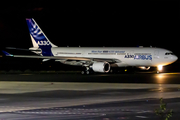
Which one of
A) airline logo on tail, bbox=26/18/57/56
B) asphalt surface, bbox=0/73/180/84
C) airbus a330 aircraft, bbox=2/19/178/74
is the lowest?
asphalt surface, bbox=0/73/180/84

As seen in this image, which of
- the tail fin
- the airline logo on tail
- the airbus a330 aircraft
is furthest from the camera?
the tail fin

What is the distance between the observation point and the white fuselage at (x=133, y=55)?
50.1 m

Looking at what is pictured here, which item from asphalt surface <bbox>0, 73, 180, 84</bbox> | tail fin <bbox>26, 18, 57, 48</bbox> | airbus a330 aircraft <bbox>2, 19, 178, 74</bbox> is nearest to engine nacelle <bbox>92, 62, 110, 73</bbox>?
airbus a330 aircraft <bbox>2, 19, 178, 74</bbox>

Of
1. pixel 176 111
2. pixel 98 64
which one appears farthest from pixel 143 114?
pixel 98 64

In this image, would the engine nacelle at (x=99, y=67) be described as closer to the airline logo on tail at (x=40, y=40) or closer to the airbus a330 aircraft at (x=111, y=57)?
the airbus a330 aircraft at (x=111, y=57)

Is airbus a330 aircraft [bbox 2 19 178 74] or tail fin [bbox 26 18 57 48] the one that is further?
tail fin [bbox 26 18 57 48]

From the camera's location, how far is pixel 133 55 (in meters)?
50.9

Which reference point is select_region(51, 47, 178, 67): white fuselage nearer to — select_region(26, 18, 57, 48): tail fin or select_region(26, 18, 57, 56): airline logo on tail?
select_region(26, 18, 57, 56): airline logo on tail

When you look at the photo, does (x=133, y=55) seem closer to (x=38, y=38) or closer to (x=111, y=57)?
(x=111, y=57)

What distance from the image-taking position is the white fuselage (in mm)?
50125

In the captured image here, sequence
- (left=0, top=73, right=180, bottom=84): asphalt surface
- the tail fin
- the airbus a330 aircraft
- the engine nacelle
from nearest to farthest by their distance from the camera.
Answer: (left=0, top=73, right=180, bottom=84): asphalt surface → the engine nacelle → the airbus a330 aircraft → the tail fin

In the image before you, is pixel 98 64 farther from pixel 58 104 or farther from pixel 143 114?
pixel 143 114

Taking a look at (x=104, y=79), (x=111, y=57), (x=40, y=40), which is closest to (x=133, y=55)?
(x=111, y=57)

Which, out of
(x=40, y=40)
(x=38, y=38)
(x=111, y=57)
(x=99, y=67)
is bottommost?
(x=99, y=67)
